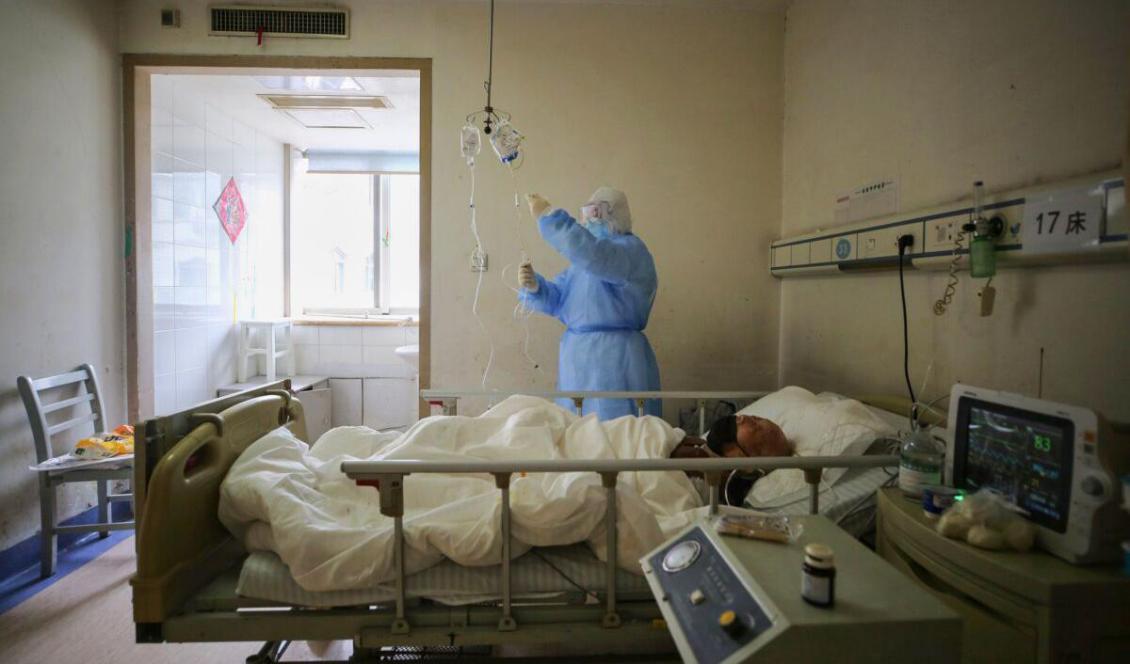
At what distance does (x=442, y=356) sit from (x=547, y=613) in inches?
79.0

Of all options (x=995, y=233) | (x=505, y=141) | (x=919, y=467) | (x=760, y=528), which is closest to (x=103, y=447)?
(x=505, y=141)

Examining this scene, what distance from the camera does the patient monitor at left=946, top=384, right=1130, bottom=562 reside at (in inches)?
36.4

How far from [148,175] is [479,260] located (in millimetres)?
1953

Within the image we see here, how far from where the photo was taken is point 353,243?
18.2ft

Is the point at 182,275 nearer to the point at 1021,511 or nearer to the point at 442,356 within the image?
the point at 442,356

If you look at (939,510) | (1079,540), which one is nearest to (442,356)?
(939,510)

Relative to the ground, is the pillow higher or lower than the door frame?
lower

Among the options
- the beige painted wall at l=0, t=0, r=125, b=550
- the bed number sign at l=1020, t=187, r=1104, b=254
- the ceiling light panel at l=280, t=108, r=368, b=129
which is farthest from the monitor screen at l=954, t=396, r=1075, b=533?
the ceiling light panel at l=280, t=108, r=368, b=129

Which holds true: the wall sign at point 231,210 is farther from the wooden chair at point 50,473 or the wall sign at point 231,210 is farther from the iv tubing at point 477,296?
the iv tubing at point 477,296

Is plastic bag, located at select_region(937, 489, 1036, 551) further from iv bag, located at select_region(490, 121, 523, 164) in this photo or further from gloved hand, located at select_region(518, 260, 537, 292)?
iv bag, located at select_region(490, 121, 523, 164)

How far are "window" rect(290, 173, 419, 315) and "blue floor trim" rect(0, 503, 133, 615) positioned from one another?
2857 mm

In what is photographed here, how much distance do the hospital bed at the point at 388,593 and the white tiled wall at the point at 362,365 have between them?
3664 millimetres

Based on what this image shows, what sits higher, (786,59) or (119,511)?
(786,59)

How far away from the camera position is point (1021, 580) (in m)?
0.92
